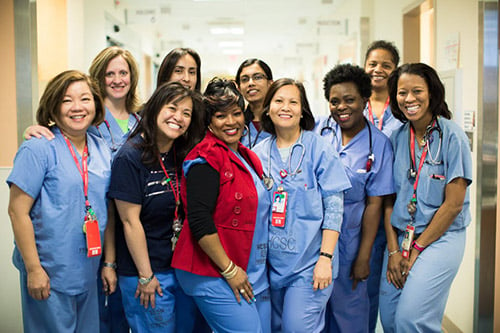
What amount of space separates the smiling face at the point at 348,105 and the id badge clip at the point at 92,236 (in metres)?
1.27

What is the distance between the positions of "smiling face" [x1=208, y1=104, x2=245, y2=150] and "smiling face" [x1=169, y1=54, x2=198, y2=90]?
63 centimetres

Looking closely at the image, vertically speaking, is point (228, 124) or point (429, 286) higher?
point (228, 124)

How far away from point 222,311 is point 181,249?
0.98ft

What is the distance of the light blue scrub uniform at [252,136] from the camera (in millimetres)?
2299

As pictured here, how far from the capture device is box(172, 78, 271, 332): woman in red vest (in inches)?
65.9

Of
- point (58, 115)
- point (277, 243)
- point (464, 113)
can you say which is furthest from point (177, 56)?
point (464, 113)

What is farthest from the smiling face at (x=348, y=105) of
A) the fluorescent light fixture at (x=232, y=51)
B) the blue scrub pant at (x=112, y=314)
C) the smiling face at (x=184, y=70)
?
the fluorescent light fixture at (x=232, y=51)

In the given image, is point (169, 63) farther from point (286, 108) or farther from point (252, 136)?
point (286, 108)

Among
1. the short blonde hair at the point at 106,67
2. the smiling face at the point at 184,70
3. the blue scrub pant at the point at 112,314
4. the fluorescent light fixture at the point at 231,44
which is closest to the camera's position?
the blue scrub pant at the point at 112,314

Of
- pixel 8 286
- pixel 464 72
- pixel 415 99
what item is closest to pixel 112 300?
pixel 8 286

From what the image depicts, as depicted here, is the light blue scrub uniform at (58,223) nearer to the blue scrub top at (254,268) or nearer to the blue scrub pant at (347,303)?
the blue scrub top at (254,268)

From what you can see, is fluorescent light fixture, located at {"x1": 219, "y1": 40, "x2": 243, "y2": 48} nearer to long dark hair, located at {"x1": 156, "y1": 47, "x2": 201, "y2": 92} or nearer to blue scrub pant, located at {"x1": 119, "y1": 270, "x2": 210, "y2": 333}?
long dark hair, located at {"x1": 156, "y1": 47, "x2": 201, "y2": 92}

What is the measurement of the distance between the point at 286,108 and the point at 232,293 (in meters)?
0.85

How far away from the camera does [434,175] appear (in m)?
1.96
